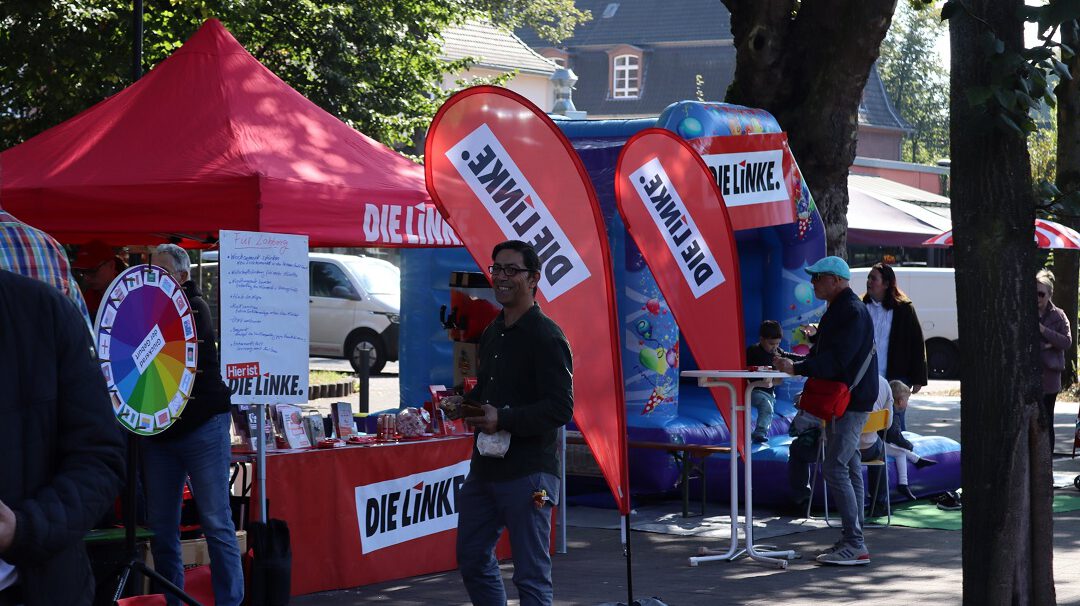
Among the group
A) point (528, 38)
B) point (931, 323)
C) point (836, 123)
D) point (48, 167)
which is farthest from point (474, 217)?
point (528, 38)

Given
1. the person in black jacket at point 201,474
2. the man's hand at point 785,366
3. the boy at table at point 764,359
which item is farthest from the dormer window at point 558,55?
the person in black jacket at point 201,474

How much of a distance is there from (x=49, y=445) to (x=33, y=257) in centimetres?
106

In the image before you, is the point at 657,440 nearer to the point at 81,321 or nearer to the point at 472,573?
the point at 472,573

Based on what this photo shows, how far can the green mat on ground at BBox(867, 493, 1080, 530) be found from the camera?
34.6 ft

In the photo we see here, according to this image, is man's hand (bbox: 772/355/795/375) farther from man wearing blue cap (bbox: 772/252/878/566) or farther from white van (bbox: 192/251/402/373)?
white van (bbox: 192/251/402/373)

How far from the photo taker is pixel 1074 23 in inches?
196

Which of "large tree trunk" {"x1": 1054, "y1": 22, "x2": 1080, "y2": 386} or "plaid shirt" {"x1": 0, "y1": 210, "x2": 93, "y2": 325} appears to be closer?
"plaid shirt" {"x1": 0, "y1": 210, "x2": 93, "y2": 325}

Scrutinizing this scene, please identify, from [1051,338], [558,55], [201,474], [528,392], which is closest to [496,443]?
[528,392]

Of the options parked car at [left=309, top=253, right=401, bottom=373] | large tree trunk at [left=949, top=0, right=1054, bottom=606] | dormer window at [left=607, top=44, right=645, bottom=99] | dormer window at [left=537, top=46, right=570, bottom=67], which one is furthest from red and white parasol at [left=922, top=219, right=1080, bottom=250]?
dormer window at [left=537, top=46, right=570, bottom=67]

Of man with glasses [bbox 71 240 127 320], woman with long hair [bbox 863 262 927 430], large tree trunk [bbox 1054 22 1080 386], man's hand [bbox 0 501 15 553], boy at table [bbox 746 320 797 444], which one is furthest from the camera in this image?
large tree trunk [bbox 1054 22 1080 386]

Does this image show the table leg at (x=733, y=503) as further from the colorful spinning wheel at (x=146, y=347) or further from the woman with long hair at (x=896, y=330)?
the colorful spinning wheel at (x=146, y=347)

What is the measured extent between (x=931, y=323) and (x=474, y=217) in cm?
1743

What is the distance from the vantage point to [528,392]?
561cm

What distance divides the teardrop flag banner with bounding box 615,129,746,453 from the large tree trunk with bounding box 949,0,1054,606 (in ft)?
9.97
